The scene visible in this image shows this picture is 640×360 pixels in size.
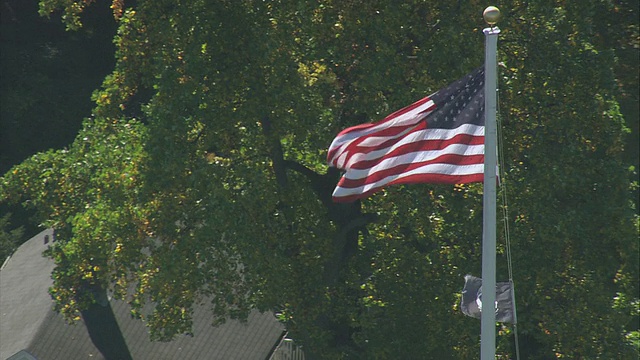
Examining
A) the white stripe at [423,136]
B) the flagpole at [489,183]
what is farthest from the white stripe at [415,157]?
the flagpole at [489,183]

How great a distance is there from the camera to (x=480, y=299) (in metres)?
11.9

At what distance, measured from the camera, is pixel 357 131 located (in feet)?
40.1

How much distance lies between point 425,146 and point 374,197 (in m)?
5.98

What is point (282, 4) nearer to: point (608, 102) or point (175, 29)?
point (175, 29)

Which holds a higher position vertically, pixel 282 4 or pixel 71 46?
pixel 71 46

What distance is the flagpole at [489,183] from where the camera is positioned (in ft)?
36.5

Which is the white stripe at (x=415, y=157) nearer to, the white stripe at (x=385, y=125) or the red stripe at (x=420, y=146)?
the red stripe at (x=420, y=146)

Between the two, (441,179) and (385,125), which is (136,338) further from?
(441,179)

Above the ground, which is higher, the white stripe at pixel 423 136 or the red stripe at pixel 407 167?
the white stripe at pixel 423 136

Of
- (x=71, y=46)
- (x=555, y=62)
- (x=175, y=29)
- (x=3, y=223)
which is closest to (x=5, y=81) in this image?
(x=71, y=46)

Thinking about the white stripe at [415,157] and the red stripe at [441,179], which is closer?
the red stripe at [441,179]

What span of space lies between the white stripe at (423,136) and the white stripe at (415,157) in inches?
4.6

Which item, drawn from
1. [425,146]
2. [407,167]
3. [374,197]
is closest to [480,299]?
[407,167]

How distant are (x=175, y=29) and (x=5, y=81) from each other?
26.5m
